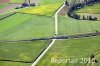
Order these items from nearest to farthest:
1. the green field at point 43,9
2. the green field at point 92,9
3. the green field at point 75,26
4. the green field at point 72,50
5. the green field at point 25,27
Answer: the green field at point 72,50 < the green field at point 75,26 < the green field at point 25,27 < the green field at point 92,9 < the green field at point 43,9

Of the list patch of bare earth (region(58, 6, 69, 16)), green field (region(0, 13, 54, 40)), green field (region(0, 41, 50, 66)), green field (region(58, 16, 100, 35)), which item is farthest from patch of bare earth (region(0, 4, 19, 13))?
green field (region(58, 16, 100, 35))

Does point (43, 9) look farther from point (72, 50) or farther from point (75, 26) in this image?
point (72, 50)

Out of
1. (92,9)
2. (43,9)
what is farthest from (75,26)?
(43,9)

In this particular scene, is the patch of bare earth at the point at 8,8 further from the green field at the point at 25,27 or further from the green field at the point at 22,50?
the green field at the point at 22,50

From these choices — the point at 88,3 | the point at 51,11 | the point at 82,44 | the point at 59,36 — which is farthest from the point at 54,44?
the point at 88,3

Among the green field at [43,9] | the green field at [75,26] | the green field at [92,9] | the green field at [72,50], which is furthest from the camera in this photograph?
the green field at [43,9]

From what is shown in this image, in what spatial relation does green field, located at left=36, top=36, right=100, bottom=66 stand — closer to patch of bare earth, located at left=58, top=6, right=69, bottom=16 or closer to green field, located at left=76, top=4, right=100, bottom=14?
green field, located at left=76, top=4, right=100, bottom=14

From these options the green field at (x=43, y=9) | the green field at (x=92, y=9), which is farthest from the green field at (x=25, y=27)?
the green field at (x=92, y=9)

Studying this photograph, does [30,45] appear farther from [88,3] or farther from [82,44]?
[88,3]
